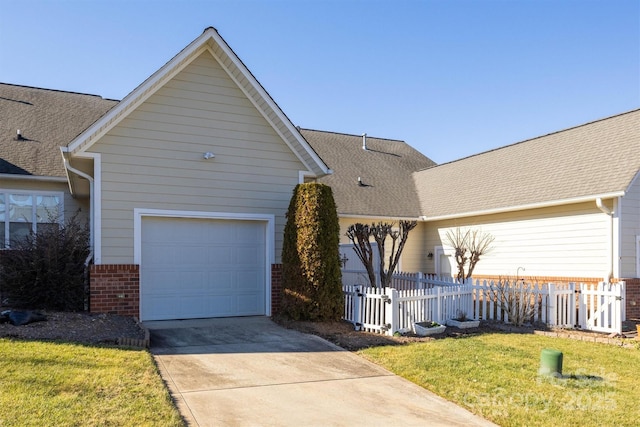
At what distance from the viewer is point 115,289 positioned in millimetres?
10078

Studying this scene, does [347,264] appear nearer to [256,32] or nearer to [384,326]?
[384,326]

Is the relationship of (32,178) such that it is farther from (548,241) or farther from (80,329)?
(548,241)

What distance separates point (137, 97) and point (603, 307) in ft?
36.5

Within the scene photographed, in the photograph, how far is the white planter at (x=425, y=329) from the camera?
31.9 ft

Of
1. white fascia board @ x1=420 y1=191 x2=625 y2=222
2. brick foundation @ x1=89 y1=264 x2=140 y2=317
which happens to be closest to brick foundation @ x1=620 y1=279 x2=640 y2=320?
white fascia board @ x1=420 y1=191 x2=625 y2=222

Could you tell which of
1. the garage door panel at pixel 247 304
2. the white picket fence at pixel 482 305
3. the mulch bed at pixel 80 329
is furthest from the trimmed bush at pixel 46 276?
the white picket fence at pixel 482 305

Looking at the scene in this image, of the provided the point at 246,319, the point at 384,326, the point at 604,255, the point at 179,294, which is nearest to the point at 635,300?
the point at 604,255

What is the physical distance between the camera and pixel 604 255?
1267 cm

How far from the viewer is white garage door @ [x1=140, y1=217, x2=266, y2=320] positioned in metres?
10.7

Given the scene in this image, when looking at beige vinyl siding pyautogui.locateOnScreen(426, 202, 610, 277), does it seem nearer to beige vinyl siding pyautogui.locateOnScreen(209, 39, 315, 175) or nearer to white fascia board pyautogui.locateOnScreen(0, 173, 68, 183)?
beige vinyl siding pyautogui.locateOnScreen(209, 39, 315, 175)

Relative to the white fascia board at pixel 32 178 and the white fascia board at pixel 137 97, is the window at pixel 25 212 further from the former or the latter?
the white fascia board at pixel 137 97

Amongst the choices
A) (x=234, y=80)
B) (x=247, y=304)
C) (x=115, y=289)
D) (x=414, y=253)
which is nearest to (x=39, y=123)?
(x=234, y=80)

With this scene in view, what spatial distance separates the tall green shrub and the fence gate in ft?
18.5

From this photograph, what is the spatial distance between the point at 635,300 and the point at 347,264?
771 cm
